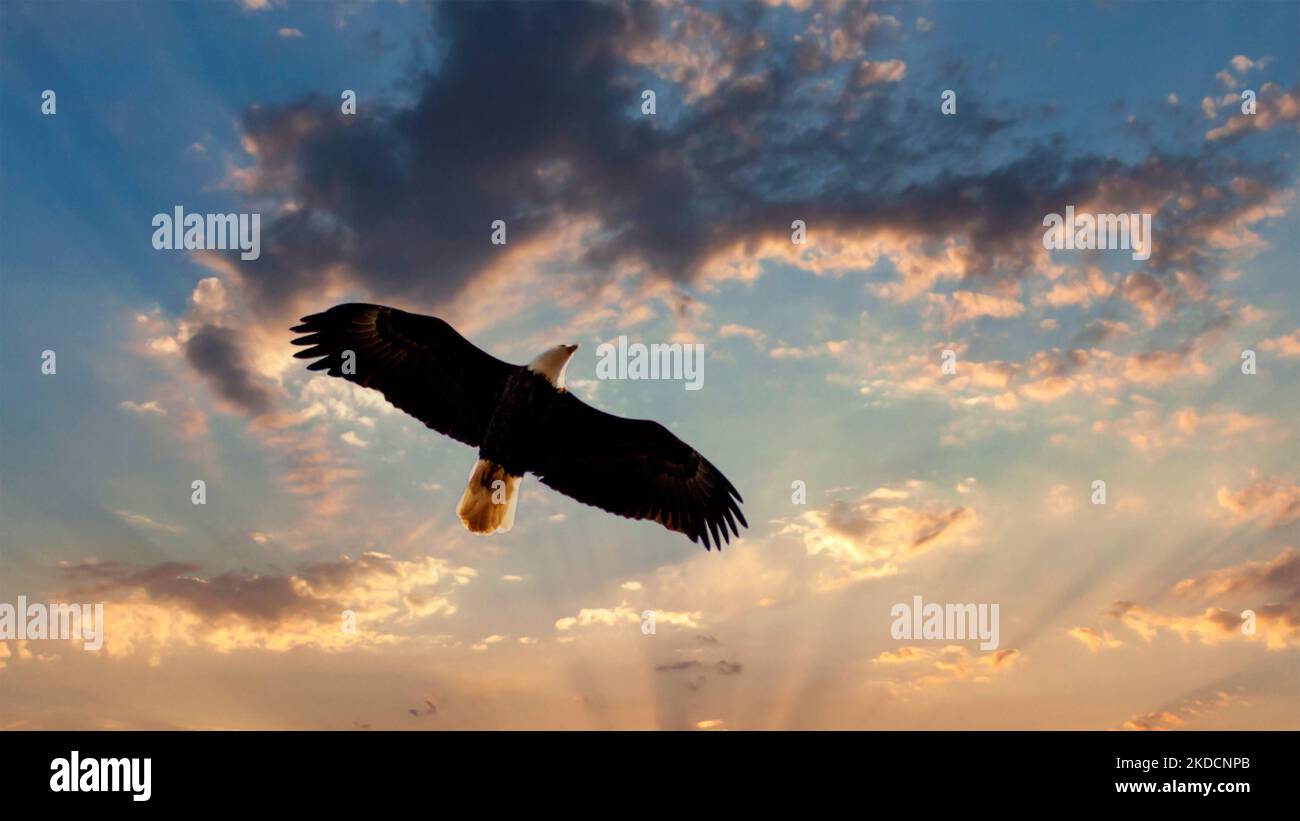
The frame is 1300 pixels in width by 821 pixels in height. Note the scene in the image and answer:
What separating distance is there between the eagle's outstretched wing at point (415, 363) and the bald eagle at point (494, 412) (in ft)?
0.05

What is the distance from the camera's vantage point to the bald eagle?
1281 centimetres

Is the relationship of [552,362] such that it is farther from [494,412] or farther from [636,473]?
[636,473]

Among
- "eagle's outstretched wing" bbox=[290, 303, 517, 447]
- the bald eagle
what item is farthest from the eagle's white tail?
"eagle's outstretched wing" bbox=[290, 303, 517, 447]

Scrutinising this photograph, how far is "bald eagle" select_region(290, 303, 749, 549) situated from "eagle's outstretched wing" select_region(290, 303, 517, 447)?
0.01 m

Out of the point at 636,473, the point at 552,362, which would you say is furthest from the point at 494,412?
the point at 636,473

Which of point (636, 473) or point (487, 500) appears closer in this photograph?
point (487, 500)

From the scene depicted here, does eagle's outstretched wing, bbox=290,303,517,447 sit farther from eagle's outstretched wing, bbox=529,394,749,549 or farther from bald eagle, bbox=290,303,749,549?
eagle's outstretched wing, bbox=529,394,749,549

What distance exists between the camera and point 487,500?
43.8 ft

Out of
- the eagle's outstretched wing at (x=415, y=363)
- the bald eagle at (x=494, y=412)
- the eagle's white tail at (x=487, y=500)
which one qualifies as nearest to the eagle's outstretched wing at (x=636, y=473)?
the bald eagle at (x=494, y=412)

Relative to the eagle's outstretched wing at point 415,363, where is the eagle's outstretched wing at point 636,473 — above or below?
below

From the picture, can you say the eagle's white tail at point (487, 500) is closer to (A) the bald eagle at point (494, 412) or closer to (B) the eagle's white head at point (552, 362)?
(A) the bald eagle at point (494, 412)

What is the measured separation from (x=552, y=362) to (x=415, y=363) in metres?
2.04

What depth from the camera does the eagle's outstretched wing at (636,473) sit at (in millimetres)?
13711
